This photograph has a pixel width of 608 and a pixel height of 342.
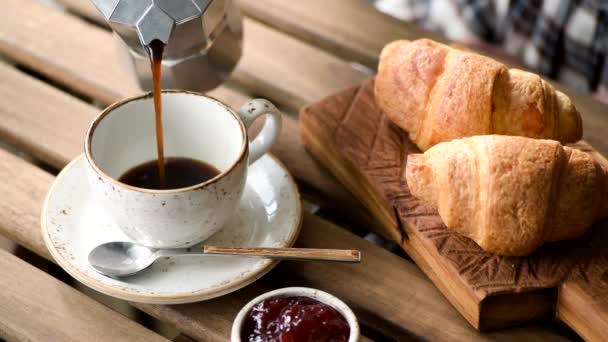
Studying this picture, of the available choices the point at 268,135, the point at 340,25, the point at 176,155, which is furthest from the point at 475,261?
the point at 340,25

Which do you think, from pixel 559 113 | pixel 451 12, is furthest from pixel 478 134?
pixel 451 12

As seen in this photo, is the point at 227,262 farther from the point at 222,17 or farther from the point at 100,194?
the point at 222,17

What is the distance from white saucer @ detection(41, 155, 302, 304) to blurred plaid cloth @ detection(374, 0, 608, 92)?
705 millimetres

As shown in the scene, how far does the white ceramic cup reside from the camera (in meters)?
0.98

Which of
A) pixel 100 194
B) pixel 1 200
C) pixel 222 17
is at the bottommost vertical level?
pixel 1 200

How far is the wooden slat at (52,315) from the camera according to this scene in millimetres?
982

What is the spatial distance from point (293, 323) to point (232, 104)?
0.51m

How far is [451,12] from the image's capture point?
74.7 inches

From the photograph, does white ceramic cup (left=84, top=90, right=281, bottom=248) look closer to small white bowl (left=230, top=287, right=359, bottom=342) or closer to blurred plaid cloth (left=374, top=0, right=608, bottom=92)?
small white bowl (left=230, top=287, right=359, bottom=342)

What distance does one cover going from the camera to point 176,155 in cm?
118

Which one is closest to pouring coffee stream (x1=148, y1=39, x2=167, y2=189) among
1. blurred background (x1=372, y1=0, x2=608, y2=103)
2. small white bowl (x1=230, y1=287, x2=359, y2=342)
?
small white bowl (x1=230, y1=287, x2=359, y2=342)

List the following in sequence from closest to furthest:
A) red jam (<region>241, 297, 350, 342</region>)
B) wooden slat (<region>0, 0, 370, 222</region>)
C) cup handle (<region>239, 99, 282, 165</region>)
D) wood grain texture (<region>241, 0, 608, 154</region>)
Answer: red jam (<region>241, 297, 350, 342</region>)
cup handle (<region>239, 99, 282, 165</region>)
wooden slat (<region>0, 0, 370, 222</region>)
wood grain texture (<region>241, 0, 608, 154</region>)

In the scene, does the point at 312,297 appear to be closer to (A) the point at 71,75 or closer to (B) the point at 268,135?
(B) the point at 268,135

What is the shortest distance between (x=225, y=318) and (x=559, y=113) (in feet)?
1.63
